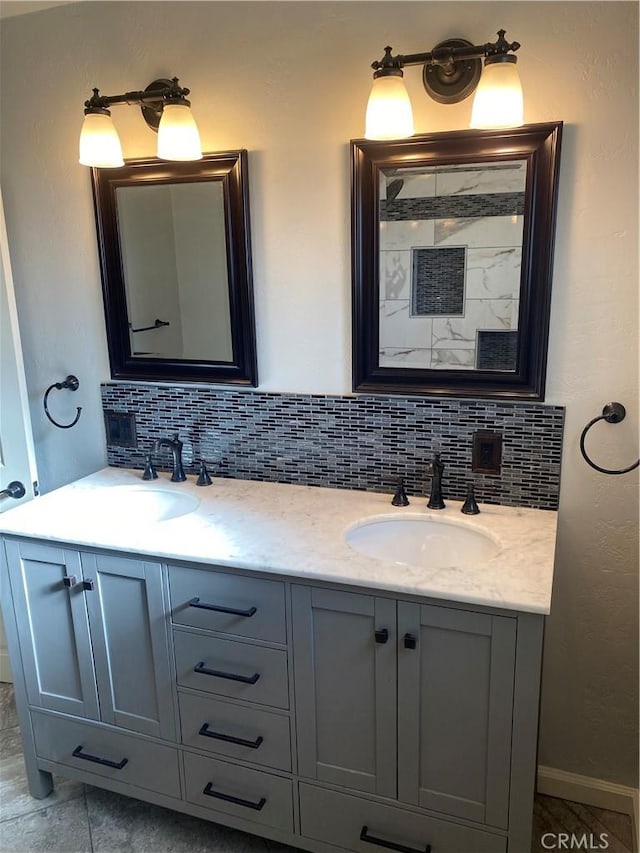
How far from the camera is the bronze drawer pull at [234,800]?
1642 millimetres

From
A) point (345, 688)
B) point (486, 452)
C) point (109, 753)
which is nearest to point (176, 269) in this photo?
point (486, 452)

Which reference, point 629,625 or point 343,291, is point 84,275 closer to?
point 343,291

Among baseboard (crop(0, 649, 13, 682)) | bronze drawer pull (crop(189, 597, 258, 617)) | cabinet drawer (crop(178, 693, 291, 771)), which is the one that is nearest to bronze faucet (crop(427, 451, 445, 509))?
bronze drawer pull (crop(189, 597, 258, 617))

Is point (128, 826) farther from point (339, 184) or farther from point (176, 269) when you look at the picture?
point (339, 184)

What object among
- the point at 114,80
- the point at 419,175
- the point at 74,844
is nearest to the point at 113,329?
the point at 114,80

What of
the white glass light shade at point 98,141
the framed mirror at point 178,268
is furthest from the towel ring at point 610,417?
the white glass light shade at point 98,141

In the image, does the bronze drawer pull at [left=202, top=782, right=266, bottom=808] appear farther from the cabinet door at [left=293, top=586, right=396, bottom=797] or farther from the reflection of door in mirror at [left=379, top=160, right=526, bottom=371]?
the reflection of door in mirror at [left=379, top=160, right=526, bottom=371]

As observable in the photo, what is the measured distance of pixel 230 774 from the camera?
167cm

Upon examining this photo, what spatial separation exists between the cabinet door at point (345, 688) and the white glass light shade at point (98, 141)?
1.31 meters

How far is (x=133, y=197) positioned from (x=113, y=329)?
1.40 ft

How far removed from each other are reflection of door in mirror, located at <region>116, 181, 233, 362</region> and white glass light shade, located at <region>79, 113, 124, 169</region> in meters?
0.19

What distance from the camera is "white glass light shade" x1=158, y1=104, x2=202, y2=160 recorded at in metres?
1.71

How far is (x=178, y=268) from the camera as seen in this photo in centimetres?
198

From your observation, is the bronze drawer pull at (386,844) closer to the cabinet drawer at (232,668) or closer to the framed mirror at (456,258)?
the cabinet drawer at (232,668)
